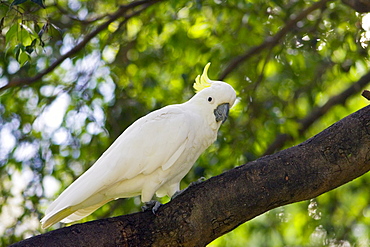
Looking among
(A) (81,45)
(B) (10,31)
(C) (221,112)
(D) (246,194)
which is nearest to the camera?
(D) (246,194)

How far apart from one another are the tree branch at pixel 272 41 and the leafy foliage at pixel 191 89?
0.07 m

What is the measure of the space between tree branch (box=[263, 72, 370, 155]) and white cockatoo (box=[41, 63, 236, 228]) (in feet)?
5.87

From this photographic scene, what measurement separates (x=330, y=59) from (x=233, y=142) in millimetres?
1413

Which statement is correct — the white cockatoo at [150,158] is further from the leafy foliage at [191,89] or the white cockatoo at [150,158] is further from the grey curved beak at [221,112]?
the leafy foliage at [191,89]

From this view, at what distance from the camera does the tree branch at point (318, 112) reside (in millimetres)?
4731

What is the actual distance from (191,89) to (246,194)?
2.54 meters

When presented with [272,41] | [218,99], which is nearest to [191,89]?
[272,41]

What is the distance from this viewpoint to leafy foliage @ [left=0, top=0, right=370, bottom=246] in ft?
14.9

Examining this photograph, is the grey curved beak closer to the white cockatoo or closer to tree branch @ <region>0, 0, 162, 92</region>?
the white cockatoo

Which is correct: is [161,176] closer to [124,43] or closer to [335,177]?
[335,177]

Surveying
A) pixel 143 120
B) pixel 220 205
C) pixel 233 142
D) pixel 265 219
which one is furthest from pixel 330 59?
pixel 220 205

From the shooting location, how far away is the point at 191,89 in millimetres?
4816

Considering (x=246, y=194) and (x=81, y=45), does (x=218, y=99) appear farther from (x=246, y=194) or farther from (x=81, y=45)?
(x=81, y=45)

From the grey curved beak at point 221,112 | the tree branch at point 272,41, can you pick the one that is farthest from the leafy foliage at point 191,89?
the grey curved beak at point 221,112
